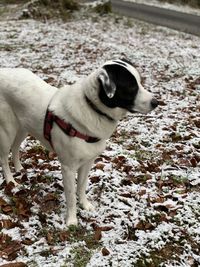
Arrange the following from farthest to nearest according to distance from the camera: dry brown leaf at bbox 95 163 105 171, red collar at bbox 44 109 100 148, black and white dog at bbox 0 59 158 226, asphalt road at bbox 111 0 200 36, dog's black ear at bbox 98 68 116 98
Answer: asphalt road at bbox 111 0 200 36 → dry brown leaf at bbox 95 163 105 171 → red collar at bbox 44 109 100 148 → black and white dog at bbox 0 59 158 226 → dog's black ear at bbox 98 68 116 98

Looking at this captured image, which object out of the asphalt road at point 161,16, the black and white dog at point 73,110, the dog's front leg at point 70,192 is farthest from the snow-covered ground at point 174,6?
the dog's front leg at point 70,192

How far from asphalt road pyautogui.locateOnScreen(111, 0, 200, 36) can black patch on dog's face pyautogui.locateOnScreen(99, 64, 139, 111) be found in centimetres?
1490

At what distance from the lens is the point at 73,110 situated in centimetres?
385

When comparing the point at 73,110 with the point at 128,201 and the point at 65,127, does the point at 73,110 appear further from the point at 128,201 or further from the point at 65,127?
the point at 128,201

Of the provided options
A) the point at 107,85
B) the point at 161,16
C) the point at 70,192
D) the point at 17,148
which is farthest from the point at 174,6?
the point at 107,85

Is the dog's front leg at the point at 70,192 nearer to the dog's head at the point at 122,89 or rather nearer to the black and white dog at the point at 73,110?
the black and white dog at the point at 73,110

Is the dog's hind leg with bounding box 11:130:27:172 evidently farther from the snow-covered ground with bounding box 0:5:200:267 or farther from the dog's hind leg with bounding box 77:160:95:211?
the dog's hind leg with bounding box 77:160:95:211

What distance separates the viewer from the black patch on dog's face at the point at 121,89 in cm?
345

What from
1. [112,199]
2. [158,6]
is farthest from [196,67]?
[158,6]

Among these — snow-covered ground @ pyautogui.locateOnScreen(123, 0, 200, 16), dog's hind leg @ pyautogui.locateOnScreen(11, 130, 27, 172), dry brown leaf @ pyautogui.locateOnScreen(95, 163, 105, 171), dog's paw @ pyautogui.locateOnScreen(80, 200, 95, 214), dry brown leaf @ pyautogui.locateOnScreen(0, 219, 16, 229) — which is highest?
dog's hind leg @ pyautogui.locateOnScreen(11, 130, 27, 172)

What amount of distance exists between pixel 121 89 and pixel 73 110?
2.03 ft

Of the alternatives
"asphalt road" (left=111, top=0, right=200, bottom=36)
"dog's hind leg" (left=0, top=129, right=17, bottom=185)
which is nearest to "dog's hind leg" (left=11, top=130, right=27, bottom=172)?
"dog's hind leg" (left=0, top=129, right=17, bottom=185)

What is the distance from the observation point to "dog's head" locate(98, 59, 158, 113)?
3.41 metres

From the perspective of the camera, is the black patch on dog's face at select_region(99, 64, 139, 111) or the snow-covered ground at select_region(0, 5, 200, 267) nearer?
the black patch on dog's face at select_region(99, 64, 139, 111)
